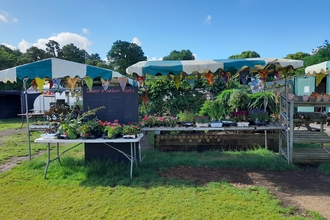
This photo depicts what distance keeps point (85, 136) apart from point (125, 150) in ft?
2.96

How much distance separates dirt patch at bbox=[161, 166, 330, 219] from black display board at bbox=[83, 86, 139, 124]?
51.9 inches

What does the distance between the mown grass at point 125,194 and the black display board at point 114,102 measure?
917 mm

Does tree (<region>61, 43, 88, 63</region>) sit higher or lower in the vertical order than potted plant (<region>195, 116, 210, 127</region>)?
higher

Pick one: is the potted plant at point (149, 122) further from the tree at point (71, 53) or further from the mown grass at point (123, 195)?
the tree at point (71, 53)

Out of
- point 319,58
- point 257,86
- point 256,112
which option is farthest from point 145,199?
point 319,58

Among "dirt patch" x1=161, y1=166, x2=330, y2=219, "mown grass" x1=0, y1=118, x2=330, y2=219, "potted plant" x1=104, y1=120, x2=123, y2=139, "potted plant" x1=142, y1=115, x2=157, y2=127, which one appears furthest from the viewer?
"potted plant" x1=142, y1=115, x2=157, y2=127

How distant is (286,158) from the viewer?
4301 mm

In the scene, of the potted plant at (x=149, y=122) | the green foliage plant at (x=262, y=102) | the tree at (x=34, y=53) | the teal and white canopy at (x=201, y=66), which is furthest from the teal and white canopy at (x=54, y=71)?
the tree at (x=34, y=53)

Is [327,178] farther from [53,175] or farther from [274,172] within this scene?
[53,175]

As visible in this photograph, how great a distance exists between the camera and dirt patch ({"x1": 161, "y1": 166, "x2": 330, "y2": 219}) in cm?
270

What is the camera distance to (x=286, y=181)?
11.2 ft

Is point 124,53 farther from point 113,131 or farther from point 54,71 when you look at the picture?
point 113,131

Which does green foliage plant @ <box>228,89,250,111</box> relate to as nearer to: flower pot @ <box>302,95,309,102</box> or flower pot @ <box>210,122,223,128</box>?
flower pot @ <box>210,122,223,128</box>

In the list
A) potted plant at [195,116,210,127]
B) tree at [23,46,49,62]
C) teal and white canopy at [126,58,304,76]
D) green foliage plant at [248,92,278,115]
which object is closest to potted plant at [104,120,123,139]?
teal and white canopy at [126,58,304,76]
